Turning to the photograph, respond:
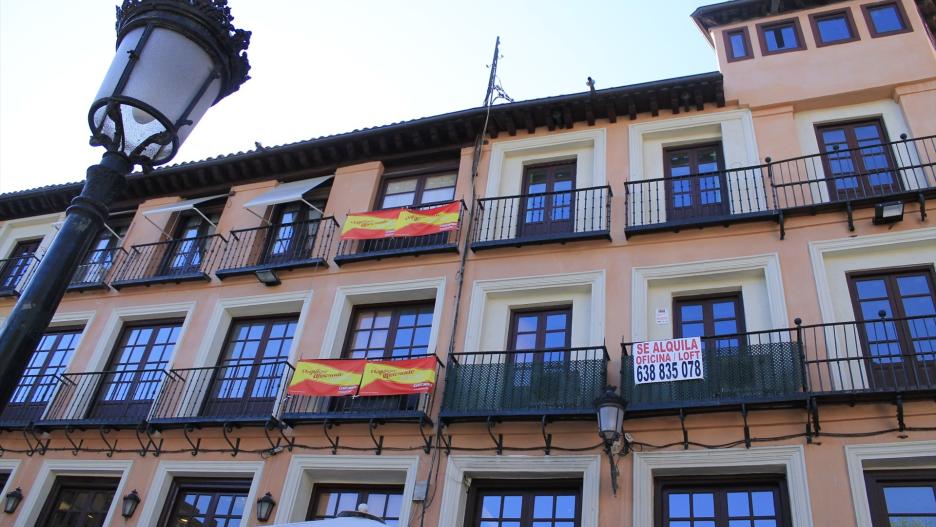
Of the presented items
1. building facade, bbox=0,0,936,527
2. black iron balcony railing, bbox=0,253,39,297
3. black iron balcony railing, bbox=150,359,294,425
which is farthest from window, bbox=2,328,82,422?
black iron balcony railing, bbox=150,359,294,425

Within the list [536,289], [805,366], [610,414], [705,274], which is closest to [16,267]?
[536,289]

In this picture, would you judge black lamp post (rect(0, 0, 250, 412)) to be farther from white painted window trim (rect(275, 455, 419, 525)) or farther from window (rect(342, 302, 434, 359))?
window (rect(342, 302, 434, 359))

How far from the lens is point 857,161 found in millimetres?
13539

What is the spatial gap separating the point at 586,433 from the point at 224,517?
6.28 metres

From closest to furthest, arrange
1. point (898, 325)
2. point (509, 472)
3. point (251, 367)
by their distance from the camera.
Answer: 1. point (898, 325)
2. point (509, 472)
3. point (251, 367)

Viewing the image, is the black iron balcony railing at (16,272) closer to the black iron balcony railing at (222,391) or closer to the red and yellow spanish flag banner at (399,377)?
the black iron balcony railing at (222,391)

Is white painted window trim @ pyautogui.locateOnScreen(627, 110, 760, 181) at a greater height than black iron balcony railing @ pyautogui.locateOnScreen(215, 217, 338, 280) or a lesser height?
greater

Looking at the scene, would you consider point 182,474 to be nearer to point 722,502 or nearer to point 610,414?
point 610,414

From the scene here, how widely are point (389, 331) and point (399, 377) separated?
6.61 feet

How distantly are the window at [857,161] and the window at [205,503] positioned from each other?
36.4 feet

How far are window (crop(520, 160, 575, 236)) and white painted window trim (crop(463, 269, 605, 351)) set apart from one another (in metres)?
1.28

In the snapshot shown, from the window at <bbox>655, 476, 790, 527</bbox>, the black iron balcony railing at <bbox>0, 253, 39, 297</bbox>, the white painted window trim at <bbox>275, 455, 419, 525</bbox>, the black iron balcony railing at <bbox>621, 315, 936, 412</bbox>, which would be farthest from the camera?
the black iron balcony railing at <bbox>0, 253, 39, 297</bbox>

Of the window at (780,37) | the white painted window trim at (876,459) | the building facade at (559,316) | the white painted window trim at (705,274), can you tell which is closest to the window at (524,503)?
the building facade at (559,316)

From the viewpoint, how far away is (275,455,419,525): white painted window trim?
1220 cm
